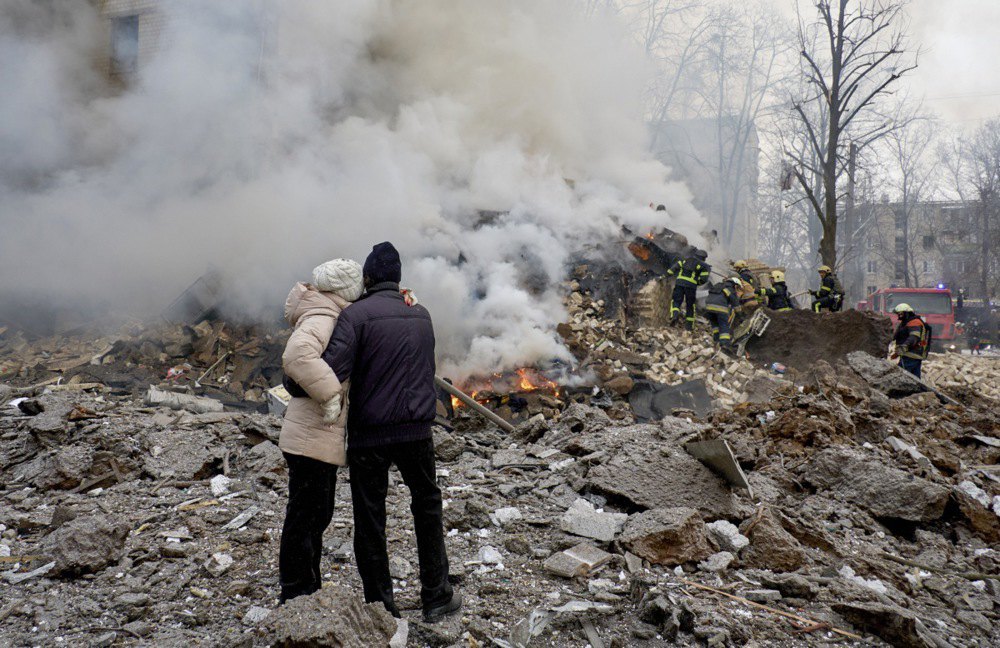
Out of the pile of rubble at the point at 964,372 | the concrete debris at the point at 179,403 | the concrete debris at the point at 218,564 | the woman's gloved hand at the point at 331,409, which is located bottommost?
the pile of rubble at the point at 964,372

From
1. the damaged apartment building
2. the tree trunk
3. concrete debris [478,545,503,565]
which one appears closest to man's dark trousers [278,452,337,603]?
concrete debris [478,545,503,565]

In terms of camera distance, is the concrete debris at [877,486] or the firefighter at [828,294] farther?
the firefighter at [828,294]

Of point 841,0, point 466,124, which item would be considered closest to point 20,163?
point 466,124

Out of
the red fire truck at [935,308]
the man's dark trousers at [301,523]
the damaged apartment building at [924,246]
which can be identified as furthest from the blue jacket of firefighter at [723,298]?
the damaged apartment building at [924,246]

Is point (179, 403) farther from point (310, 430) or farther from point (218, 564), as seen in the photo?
point (310, 430)

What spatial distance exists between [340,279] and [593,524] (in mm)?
2059

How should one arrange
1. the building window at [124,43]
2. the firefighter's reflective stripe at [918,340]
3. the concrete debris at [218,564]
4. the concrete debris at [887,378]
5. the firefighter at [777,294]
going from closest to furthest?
the concrete debris at [218,564] → the concrete debris at [887,378] → the firefighter's reflective stripe at [918,340] → the firefighter at [777,294] → the building window at [124,43]

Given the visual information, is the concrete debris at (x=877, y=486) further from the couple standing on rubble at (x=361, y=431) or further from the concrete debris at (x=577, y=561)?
the couple standing on rubble at (x=361, y=431)

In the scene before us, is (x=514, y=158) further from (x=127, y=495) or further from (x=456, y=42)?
(x=127, y=495)

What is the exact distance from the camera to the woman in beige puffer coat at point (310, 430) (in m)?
2.70

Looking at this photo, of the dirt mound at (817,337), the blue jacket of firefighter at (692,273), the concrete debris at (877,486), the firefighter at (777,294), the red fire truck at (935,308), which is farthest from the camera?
the red fire truck at (935,308)

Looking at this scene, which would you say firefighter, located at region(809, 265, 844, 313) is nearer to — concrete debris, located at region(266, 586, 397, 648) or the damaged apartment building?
concrete debris, located at region(266, 586, 397, 648)

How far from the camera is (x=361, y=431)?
2.80 m

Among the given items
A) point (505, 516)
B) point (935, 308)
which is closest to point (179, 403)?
point (505, 516)
